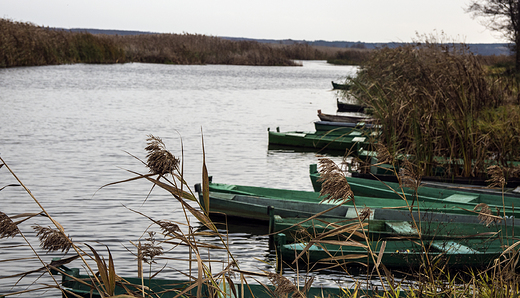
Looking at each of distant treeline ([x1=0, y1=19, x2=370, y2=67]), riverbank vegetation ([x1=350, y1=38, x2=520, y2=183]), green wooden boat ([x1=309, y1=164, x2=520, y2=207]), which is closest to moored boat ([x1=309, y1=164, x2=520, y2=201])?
green wooden boat ([x1=309, y1=164, x2=520, y2=207])

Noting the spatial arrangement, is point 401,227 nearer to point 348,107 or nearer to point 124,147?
point 124,147

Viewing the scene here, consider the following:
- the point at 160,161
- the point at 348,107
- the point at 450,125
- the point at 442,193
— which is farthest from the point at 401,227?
the point at 348,107

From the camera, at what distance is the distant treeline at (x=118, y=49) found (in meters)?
39.4

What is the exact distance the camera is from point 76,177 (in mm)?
11086

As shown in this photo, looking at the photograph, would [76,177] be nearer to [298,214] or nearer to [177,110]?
[298,214]

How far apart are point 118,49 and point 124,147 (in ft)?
132

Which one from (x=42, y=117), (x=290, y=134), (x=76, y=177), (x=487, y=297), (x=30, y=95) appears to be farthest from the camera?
(x=30, y=95)

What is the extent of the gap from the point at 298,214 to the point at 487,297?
3975 mm

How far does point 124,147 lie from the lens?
47.1 feet

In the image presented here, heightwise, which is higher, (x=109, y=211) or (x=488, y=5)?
(x=488, y=5)

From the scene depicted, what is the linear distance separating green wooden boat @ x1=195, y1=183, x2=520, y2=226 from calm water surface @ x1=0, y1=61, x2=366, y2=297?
1.22 feet

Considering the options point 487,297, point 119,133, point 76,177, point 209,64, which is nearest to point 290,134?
point 119,133

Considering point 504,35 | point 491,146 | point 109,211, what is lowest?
point 109,211

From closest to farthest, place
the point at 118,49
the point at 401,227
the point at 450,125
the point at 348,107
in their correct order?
the point at 401,227 < the point at 450,125 < the point at 348,107 < the point at 118,49
